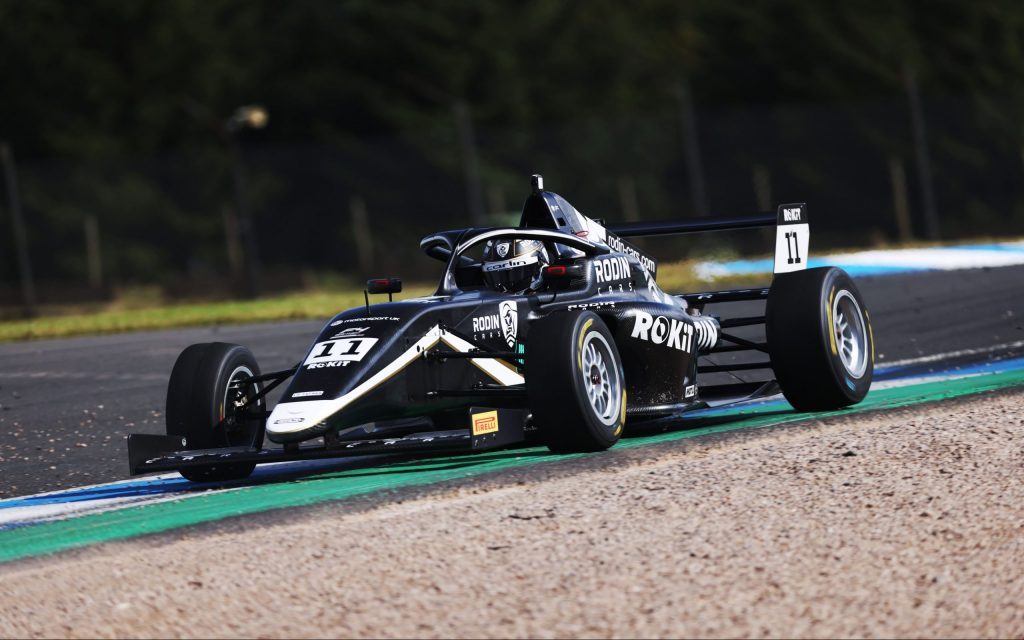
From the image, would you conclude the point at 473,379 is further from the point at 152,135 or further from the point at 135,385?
the point at 152,135

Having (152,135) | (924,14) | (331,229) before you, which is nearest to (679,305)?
(331,229)

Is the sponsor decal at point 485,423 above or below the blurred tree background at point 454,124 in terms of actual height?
below

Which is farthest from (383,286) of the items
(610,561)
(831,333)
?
(610,561)

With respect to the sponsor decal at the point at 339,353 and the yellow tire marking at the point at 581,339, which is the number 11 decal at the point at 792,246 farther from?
the sponsor decal at the point at 339,353

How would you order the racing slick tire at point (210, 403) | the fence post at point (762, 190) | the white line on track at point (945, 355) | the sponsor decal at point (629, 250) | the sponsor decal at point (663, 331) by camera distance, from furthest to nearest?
the fence post at point (762, 190) → the white line on track at point (945, 355) → the sponsor decal at point (629, 250) → the sponsor decal at point (663, 331) → the racing slick tire at point (210, 403)

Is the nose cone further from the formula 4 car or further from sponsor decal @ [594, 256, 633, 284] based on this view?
sponsor decal @ [594, 256, 633, 284]

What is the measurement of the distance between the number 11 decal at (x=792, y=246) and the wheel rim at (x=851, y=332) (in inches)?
Result: 22.3

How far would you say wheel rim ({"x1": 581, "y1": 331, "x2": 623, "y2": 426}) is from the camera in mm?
7574

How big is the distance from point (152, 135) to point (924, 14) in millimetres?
25190

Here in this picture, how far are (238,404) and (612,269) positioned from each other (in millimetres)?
2166

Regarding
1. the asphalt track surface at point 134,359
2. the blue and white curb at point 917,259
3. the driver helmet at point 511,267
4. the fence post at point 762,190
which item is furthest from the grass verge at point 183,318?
the driver helmet at point 511,267

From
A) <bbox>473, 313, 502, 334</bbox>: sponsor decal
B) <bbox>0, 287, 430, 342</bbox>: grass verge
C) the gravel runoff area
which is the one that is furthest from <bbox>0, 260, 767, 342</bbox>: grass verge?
the gravel runoff area

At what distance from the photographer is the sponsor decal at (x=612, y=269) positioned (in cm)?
865

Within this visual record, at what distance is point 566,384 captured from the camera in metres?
7.21
